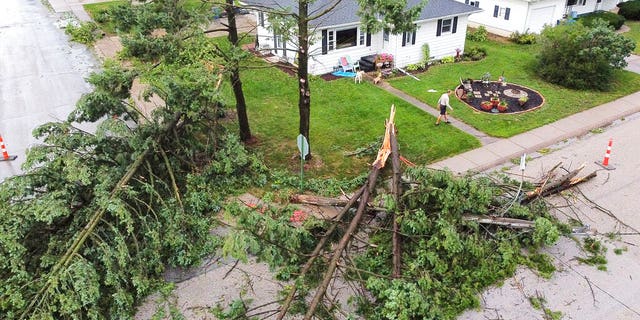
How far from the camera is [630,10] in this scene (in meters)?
29.4

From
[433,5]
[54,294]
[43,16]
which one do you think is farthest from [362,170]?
[43,16]

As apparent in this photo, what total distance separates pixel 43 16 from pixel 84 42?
26.9 feet

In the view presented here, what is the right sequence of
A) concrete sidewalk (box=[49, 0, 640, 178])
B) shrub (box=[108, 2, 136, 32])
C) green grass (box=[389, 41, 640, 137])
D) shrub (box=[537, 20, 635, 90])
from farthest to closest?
1. shrub (box=[537, 20, 635, 90])
2. green grass (box=[389, 41, 640, 137])
3. concrete sidewalk (box=[49, 0, 640, 178])
4. shrub (box=[108, 2, 136, 32])

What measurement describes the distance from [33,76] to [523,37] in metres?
23.8

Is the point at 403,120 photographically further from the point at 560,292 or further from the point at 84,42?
the point at 84,42

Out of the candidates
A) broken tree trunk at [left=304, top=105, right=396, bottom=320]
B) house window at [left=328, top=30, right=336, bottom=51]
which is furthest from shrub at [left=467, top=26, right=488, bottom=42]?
broken tree trunk at [left=304, top=105, right=396, bottom=320]

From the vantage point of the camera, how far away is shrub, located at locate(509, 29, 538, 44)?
81.9 ft

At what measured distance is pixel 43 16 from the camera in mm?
30438

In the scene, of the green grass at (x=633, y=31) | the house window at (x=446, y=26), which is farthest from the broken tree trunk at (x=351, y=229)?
the green grass at (x=633, y=31)

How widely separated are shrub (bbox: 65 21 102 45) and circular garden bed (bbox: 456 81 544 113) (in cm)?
1927

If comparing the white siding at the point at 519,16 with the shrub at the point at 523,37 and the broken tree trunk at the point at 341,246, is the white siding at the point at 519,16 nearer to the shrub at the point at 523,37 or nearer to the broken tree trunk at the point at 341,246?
→ the shrub at the point at 523,37

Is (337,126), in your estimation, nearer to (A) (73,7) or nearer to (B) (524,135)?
(B) (524,135)

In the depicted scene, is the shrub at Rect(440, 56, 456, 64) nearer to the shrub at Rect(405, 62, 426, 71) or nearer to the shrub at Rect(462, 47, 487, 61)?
the shrub at Rect(462, 47, 487, 61)

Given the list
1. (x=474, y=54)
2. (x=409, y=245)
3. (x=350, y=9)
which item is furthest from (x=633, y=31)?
(x=409, y=245)
